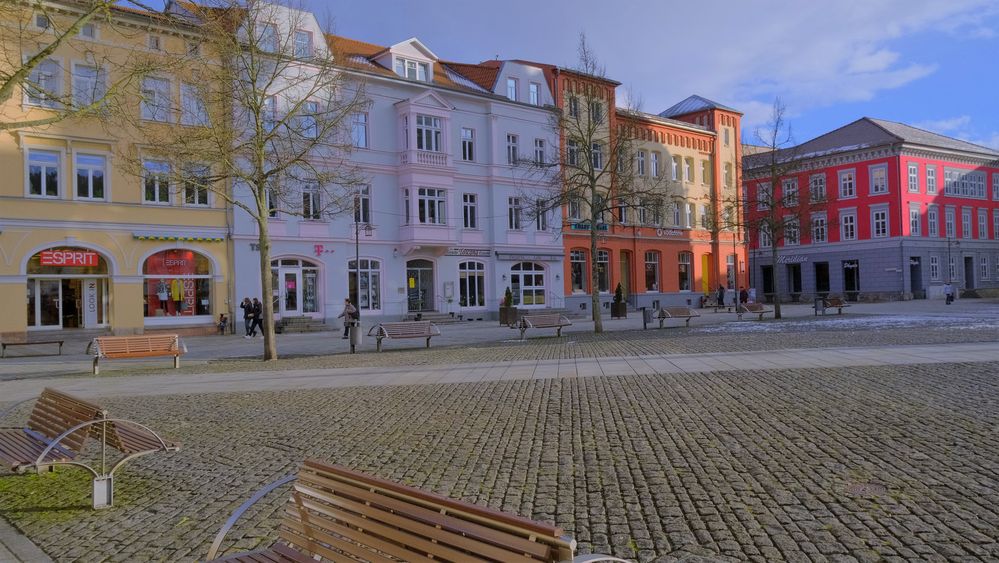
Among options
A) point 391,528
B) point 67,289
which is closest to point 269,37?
point 67,289

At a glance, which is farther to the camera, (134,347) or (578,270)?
(578,270)

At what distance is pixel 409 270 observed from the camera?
37.3 m

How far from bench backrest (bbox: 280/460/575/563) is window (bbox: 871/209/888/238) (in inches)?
2495

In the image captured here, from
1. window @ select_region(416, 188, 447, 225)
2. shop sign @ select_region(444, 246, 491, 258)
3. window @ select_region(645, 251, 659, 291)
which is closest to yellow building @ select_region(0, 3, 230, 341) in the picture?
window @ select_region(416, 188, 447, 225)

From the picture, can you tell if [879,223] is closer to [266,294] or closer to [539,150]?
[539,150]

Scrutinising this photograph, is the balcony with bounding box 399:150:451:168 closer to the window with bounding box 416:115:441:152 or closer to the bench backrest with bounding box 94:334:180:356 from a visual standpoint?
the window with bounding box 416:115:441:152

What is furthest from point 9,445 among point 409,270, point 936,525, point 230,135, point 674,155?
point 674,155

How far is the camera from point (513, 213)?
136 feet

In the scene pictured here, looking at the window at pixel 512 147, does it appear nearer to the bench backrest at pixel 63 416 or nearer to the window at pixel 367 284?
the window at pixel 367 284

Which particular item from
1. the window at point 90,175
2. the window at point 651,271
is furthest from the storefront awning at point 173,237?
the window at point 651,271

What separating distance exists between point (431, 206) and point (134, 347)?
70.9ft

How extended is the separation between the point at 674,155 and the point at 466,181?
20571mm

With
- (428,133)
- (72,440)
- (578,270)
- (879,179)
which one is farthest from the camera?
(879,179)

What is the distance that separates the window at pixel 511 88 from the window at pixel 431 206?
852cm
